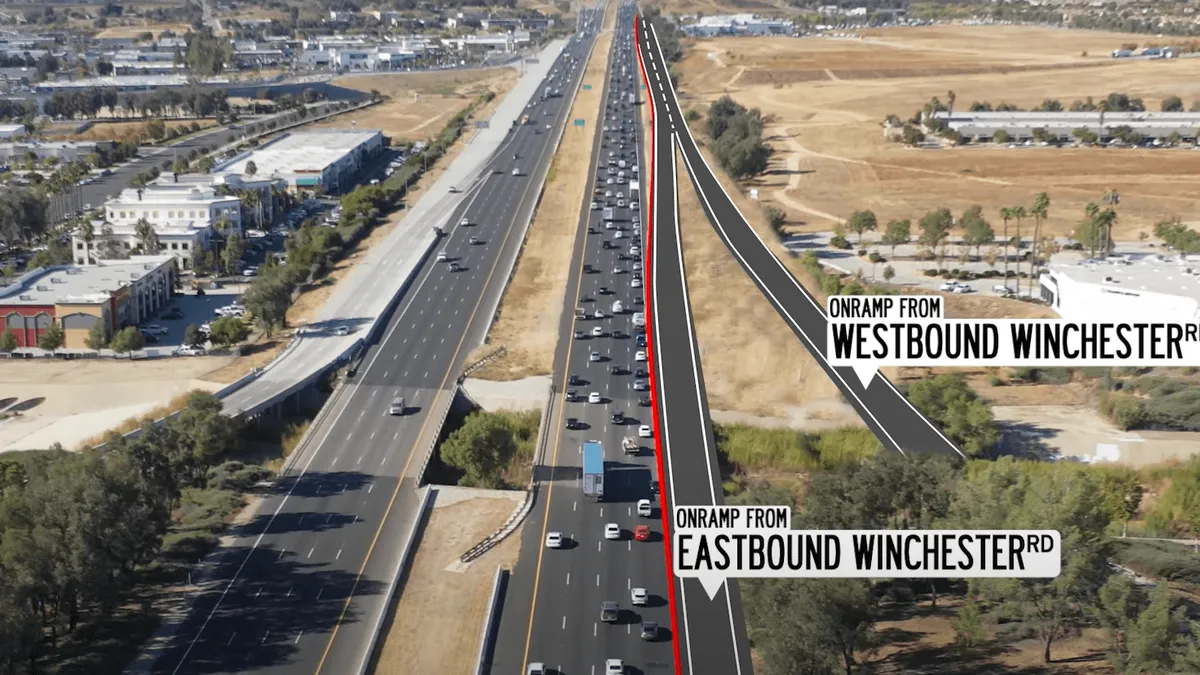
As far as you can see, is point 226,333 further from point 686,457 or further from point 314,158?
point 314,158

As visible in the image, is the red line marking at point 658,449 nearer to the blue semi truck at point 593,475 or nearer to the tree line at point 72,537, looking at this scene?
the blue semi truck at point 593,475

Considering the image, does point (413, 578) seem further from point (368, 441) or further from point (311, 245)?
point (311, 245)

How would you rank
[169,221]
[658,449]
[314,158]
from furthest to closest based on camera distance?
[314,158] → [169,221] → [658,449]

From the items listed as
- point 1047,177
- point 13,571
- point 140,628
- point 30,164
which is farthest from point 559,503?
point 30,164

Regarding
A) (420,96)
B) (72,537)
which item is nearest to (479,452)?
(72,537)

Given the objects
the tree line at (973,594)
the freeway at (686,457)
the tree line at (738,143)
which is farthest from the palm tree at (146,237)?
the tree line at (973,594)
